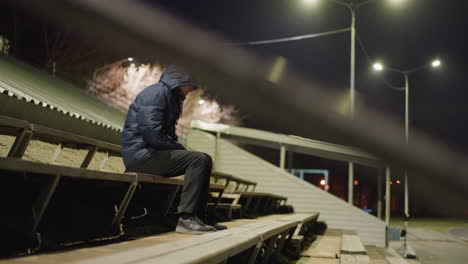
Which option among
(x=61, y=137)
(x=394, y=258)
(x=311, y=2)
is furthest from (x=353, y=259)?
(x=311, y=2)

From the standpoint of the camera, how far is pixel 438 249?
547 inches

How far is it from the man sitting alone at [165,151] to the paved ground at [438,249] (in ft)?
29.6

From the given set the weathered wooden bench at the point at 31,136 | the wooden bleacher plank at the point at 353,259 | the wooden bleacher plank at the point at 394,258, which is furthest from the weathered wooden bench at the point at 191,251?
the wooden bleacher plank at the point at 394,258

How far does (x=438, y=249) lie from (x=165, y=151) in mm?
12430

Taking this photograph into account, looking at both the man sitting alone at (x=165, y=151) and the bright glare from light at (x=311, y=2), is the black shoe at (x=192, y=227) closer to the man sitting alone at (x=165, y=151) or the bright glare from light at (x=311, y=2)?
the man sitting alone at (x=165, y=151)

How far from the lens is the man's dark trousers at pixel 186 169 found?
3.85m

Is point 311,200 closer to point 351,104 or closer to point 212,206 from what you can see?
point 351,104

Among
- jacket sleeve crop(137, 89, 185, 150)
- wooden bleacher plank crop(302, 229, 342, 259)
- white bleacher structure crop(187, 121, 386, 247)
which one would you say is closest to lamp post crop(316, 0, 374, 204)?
white bleacher structure crop(187, 121, 386, 247)

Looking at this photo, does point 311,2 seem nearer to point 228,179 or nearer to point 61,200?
point 228,179

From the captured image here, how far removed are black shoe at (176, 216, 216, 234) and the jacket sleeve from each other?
645 mm

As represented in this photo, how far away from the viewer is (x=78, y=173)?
9.12ft

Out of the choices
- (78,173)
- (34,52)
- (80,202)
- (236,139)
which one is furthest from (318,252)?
(34,52)

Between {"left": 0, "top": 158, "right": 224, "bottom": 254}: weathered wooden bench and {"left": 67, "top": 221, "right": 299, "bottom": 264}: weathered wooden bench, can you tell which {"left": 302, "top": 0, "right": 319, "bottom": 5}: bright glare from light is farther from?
{"left": 67, "top": 221, "right": 299, "bottom": 264}: weathered wooden bench

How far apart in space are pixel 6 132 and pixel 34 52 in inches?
954
